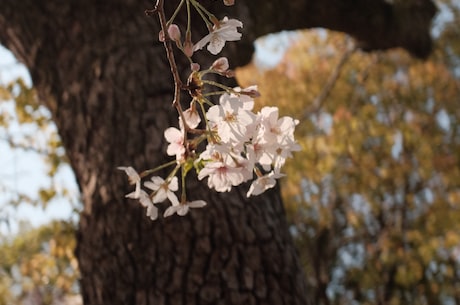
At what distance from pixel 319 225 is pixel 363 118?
1878 millimetres

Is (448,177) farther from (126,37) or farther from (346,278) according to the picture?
(126,37)

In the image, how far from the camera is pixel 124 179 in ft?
7.00

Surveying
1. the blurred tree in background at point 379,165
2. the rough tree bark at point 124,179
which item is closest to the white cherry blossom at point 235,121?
the rough tree bark at point 124,179

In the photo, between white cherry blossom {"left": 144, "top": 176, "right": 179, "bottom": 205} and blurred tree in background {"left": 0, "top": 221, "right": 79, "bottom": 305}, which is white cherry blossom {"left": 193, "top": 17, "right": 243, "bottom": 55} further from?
blurred tree in background {"left": 0, "top": 221, "right": 79, "bottom": 305}

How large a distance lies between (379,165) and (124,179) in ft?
21.4

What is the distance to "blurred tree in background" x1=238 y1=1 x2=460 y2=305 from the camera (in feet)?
25.7

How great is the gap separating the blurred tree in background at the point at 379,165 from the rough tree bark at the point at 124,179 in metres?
5.02

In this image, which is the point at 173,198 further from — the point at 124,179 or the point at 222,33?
the point at 124,179

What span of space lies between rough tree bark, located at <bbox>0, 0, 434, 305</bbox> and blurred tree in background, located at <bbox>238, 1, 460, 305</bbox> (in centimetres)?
502

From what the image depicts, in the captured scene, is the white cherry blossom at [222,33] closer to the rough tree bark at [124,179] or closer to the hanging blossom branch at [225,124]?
the hanging blossom branch at [225,124]

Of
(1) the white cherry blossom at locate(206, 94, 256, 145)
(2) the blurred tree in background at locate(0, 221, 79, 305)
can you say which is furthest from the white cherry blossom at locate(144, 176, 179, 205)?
(2) the blurred tree in background at locate(0, 221, 79, 305)

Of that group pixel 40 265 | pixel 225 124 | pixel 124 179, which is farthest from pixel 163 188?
pixel 40 265

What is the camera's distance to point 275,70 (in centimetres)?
867

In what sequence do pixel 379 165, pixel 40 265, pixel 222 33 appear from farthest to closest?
pixel 379 165
pixel 40 265
pixel 222 33
